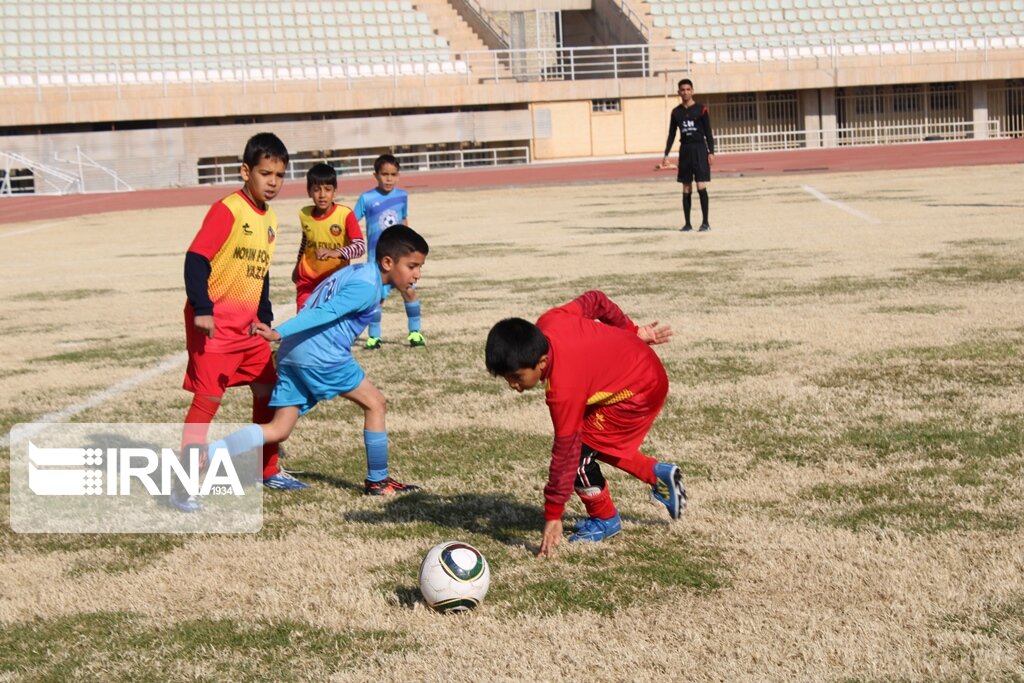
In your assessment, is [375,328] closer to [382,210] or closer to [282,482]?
[382,210]

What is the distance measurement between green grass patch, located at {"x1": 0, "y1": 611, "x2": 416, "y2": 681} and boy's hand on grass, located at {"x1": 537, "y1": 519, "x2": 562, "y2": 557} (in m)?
0.80

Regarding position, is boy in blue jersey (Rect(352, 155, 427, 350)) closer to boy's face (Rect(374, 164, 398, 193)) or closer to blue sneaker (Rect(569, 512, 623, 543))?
boy's face (Rect(374, 164, 398, 193))

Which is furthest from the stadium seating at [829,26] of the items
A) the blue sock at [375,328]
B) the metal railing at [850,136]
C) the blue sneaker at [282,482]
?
the blue sneaker at [282,482]

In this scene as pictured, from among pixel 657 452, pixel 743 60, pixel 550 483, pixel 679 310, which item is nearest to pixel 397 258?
pixel 550 483

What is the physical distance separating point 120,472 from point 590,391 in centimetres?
275

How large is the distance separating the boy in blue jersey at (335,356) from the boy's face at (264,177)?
0.50 m

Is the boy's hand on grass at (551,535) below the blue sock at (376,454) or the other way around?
below

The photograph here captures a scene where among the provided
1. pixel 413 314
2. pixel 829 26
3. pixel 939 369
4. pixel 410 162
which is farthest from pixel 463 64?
pixel 939 369

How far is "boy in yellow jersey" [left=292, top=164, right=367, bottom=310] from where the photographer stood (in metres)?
8.28

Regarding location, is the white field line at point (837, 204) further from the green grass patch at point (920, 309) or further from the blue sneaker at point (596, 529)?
the blue sneaker at point (596, 529)

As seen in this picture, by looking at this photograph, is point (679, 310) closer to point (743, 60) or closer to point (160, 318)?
point (160, 318)

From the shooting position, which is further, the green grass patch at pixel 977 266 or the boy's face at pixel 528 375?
the green grass patch at pixel 977 266

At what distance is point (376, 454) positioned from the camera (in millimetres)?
5773

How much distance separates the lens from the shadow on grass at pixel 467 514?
5.18 metres
